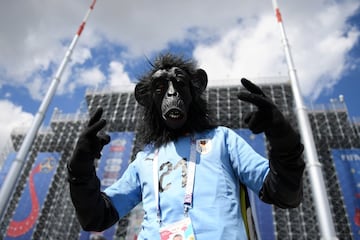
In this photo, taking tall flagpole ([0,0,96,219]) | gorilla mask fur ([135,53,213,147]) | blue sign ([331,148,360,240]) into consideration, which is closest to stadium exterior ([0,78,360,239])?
blue sign ([331,148,360,240])

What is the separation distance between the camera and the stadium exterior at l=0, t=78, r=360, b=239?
10219 mm

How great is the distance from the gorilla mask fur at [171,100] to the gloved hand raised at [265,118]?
0.39 meters

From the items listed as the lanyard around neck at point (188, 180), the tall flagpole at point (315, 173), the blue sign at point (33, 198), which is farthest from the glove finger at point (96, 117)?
the blue sign at point (33, 198)

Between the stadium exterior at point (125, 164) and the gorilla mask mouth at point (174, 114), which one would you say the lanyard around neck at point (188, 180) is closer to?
the gorilla mask mouth at point (174, 114)

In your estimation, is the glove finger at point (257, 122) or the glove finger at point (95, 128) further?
the glove finger at point (95, 128)

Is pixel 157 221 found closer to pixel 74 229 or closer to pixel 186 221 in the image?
pixel 186 221

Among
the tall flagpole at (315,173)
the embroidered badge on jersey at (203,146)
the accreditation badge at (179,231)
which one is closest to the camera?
the accreditation badge at (179,231)

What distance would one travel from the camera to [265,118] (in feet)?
1.96

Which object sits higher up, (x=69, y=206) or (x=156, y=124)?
(x=69, y=206)

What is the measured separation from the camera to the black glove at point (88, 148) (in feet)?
2.34

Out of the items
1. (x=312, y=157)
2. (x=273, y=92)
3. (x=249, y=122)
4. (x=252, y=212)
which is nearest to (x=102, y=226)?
(x=252, y=212)

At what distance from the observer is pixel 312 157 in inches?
238

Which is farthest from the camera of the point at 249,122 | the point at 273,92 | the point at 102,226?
the point at 273,92

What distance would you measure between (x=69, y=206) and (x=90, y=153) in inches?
486
